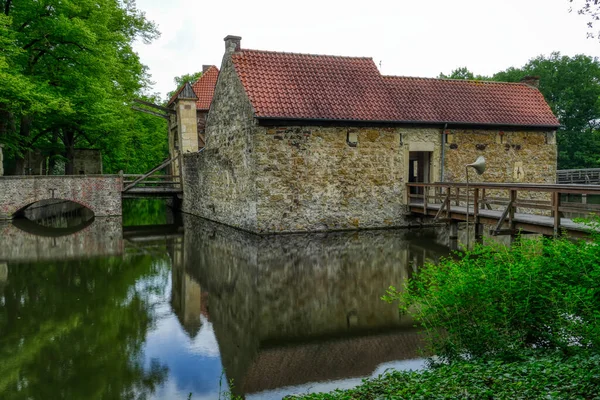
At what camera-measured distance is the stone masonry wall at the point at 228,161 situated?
16.6 metres

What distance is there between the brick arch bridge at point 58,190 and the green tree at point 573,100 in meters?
32.5

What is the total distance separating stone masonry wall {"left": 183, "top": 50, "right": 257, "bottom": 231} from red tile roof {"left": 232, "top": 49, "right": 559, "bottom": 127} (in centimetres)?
90

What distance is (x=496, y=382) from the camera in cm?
414

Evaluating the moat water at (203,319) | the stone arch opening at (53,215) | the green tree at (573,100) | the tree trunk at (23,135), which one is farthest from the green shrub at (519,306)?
the green tree at (573,100)

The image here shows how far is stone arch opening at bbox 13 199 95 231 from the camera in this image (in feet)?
72.2

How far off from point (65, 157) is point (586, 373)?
30.6 meters

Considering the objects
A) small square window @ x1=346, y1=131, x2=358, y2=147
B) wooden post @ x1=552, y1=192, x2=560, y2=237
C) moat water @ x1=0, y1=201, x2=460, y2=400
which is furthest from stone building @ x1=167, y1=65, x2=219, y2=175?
wooden post @ x1=552, y1=192, x2=560, y2=237

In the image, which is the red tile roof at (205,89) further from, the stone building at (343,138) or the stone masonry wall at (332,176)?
the stone masonry wall at (332,176)

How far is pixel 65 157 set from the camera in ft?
97.3

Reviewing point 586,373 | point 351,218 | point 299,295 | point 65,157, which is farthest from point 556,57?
point 586,373

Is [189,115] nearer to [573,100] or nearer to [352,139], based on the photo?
[352,139]

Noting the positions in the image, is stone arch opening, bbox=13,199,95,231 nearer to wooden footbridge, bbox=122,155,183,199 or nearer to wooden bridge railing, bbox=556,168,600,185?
wooden footbridge, bbox=122,155,183,199

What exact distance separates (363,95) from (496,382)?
14974 mm

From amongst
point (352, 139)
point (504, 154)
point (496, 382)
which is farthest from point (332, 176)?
point (496, 382)
